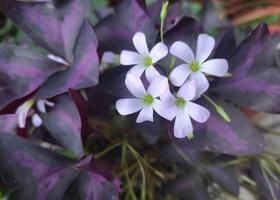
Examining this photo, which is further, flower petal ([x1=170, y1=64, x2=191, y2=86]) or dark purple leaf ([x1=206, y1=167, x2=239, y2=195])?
dark purple leaf ([x1=206, y1=167, x2=239, y2=195])

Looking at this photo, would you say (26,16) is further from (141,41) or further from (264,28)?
(264,28)

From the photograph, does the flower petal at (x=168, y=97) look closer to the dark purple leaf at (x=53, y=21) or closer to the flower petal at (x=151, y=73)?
Result: the flower petal at (x=151, y=73)

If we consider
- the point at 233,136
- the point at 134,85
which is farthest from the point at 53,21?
the point at 233,136

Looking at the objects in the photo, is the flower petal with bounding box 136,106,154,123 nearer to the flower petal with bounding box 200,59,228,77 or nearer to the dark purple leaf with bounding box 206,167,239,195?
the flower petal with bounding box 200,59,228,77

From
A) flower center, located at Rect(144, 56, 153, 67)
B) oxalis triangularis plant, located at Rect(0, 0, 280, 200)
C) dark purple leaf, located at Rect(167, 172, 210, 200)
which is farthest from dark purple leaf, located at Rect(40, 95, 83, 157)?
dark purple leaf, located at Rect(167, 172, 210, 200)

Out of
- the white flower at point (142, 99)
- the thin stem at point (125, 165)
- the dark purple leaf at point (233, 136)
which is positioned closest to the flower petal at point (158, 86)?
the white flower at point (142, 99)

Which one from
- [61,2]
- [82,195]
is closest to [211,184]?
[82,195]
